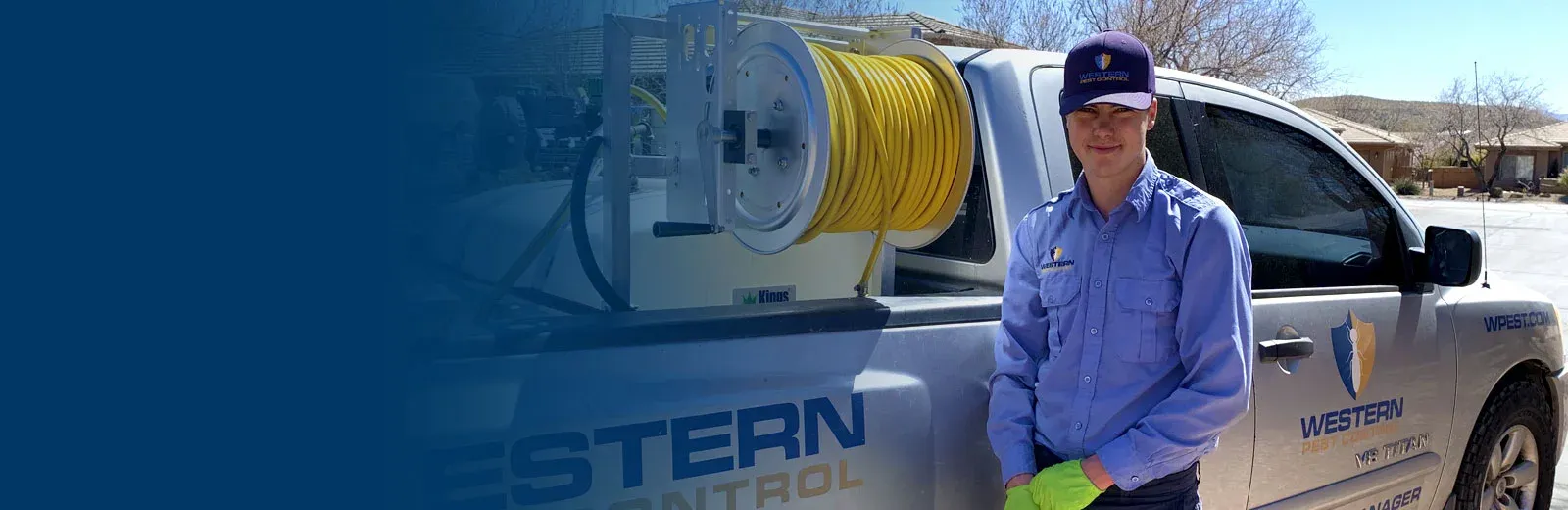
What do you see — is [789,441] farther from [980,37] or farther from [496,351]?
[980,37]

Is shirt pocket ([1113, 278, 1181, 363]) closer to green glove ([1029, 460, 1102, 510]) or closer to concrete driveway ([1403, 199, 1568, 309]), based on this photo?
green glove ([1029, 460, 1102, 510])

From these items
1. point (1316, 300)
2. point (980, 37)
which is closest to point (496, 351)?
point (1316, 300)

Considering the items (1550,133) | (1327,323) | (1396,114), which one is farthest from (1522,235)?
(1396,114)

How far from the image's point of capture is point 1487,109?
168ft

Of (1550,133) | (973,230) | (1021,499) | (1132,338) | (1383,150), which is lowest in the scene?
(1021,499)

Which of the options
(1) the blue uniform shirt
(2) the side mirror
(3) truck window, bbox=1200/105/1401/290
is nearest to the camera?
(1) the blue uniform shirt

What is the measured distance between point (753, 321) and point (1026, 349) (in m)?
0.60

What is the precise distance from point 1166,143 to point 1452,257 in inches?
43.8

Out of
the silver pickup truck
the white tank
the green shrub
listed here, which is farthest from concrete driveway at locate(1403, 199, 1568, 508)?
the white tank

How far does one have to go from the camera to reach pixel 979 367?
7.78 feet

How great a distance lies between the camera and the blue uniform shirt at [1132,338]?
210 cm

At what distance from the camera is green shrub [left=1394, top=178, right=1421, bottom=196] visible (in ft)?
136

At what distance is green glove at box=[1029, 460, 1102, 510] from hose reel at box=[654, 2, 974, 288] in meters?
0.58

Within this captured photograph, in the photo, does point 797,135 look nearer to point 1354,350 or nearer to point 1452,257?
point 1354,350
